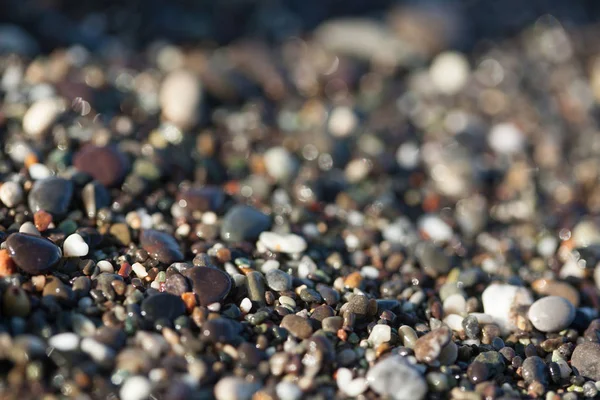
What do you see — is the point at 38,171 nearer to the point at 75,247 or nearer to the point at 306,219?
the point at 75,247

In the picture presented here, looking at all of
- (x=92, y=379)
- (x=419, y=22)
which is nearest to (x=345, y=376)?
→ (x=92, y=379)

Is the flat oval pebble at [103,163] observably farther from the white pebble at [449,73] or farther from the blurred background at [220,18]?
the white pebble at [449,73]

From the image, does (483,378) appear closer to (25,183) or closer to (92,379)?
(92,379)

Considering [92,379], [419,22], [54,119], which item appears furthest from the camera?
[419,22]

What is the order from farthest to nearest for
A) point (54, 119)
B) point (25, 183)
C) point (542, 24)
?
point (542, 24), point (54, 119), point (25, 183)

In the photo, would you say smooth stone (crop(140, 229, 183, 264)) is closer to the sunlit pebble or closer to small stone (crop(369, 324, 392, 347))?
small stone (crop(369, 324, 392, 347))

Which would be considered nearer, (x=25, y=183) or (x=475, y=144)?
(x=25, y=183)

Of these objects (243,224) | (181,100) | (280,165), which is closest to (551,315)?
(243,224)

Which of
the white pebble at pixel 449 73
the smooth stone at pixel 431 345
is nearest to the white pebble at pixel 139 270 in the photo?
the smooth stone at pixel 431 345
